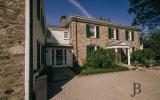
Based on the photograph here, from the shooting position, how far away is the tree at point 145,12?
1962 cm

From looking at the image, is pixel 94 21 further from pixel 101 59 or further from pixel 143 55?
pixel 143 55

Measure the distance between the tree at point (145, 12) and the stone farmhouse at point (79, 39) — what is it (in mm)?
2338

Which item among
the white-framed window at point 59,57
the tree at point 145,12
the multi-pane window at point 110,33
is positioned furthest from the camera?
the multi-pane window at point 110,33

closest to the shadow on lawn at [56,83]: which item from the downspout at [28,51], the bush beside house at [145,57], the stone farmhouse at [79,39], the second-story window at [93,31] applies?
the downspout at [28,51]

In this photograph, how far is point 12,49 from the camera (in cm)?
509

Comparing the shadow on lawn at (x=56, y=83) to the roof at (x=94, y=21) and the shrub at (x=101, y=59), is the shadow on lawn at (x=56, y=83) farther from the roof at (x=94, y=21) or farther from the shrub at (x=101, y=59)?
the roof at (x=94, y=21)

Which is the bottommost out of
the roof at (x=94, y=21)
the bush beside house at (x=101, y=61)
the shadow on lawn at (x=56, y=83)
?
the shadow on lawn at (x=56, y=83)

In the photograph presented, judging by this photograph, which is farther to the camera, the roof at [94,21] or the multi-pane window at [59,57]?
the roof at [94,21]

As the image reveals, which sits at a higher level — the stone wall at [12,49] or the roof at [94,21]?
the roof at [94,21]

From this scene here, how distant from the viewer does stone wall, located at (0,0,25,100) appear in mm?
4883

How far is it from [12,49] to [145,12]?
20.5 meters

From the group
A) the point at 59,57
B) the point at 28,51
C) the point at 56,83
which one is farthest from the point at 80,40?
the point at 28,51

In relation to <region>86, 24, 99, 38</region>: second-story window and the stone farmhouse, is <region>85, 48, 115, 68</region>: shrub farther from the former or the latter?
<region>86, 24, 99, 38</region>: second-story window

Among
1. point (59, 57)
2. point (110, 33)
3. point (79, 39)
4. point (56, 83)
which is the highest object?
point (110, 33)
